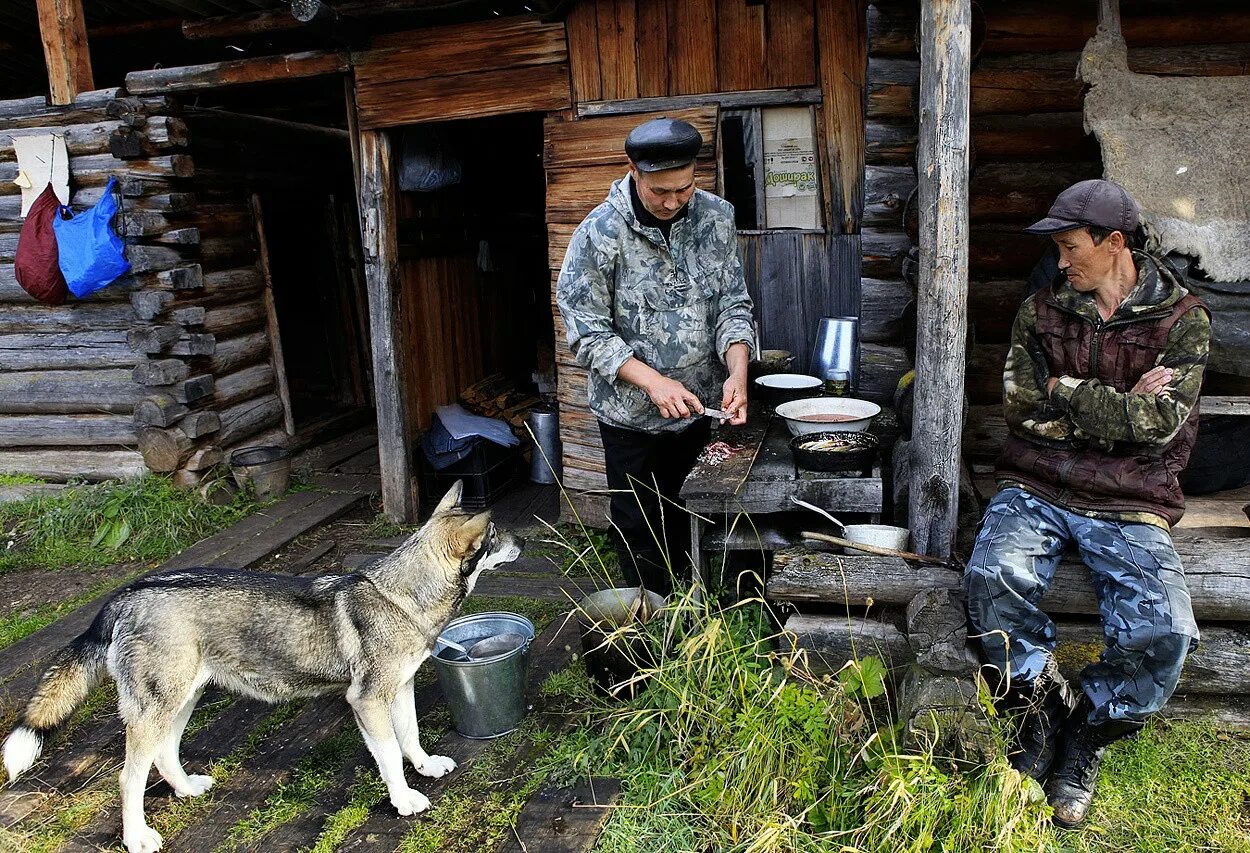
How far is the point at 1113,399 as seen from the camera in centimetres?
373

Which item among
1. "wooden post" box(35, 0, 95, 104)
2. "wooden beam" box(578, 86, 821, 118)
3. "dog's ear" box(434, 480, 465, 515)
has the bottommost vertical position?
"dog's ear" box(434, 480, 465, 515)

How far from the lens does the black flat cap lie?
4276mm

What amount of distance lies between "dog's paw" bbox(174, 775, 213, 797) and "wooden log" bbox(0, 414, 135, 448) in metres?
5.09

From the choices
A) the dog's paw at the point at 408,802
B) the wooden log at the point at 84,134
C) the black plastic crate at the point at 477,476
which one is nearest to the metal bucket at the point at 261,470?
the black plastic crate at the point at 477,476

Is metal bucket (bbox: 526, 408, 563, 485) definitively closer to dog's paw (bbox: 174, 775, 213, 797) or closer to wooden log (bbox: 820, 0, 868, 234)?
wooden log (bbox: 820, 0, 868, 234)

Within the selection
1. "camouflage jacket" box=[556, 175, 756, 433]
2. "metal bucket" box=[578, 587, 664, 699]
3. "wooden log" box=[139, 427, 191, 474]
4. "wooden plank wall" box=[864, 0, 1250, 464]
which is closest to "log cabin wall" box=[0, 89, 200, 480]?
"wooden log" box=[139, 427, 191, 474]

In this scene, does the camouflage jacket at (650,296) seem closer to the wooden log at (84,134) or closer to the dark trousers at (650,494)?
the dark trousers at (650,494)

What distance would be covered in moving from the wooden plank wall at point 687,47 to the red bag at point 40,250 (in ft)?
15.5

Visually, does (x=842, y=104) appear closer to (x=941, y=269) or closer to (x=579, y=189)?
(x=579, y=189)

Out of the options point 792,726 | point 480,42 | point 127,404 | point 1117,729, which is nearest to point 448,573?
point 792,726

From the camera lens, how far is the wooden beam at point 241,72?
718 cm

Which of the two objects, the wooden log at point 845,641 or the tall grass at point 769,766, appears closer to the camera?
the tall grass at point 769,766

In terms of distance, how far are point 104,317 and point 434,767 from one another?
20.4 ft

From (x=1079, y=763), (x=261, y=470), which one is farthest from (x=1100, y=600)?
(x=261, y=470)
